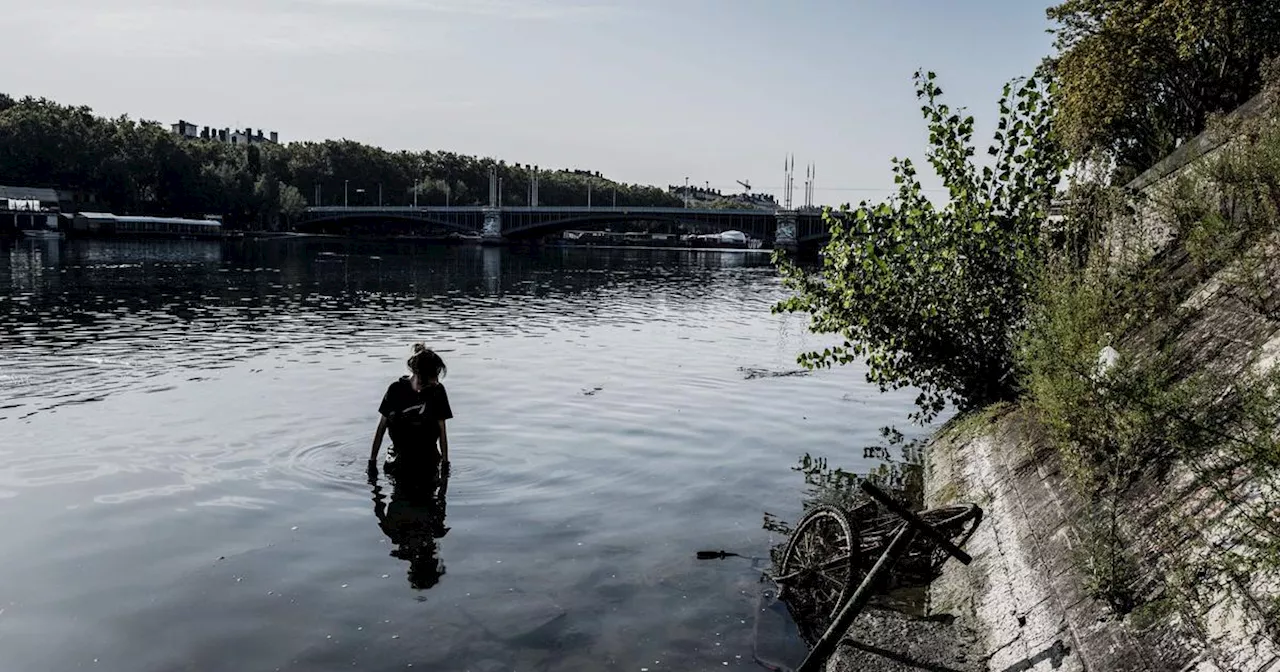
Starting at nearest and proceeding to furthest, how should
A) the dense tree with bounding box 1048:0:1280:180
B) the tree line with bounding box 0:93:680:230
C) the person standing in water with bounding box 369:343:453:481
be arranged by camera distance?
the person standing in water with bounding box 369:343:453:481
the dense tree with bounding box 1048:0:1280:180
the tree line with bounding box 0:93:680:230

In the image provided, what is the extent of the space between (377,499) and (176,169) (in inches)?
5901

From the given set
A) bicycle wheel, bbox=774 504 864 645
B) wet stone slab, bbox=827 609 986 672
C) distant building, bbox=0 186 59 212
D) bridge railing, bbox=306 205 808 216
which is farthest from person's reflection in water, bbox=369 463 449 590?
distant building, bbox=0 186 59 212

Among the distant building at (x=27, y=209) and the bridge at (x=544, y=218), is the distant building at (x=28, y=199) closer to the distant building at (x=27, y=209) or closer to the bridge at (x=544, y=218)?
the distant building at (x=27, y=209)

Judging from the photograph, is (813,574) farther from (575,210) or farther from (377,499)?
(575,210)

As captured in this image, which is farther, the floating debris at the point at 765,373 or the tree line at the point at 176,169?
the tree line at the point at 176,169

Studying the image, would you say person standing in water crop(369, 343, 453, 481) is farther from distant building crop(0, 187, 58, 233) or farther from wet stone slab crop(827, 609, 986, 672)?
distant building crop(0, 187, 58, 233)

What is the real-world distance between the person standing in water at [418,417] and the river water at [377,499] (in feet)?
1.69

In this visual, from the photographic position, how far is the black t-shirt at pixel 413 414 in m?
12.3

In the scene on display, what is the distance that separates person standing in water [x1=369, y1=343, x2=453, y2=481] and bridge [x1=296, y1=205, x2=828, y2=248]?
10743 centimetres

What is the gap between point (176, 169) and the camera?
145750 millimetres

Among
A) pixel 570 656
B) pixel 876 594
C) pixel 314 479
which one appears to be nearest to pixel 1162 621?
pixel 876 594

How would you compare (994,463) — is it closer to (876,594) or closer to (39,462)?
(876,594)

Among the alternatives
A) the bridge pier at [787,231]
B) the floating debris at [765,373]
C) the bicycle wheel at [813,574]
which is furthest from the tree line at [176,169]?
the bicycle wheel at [813,574]

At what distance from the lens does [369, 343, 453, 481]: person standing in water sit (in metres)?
12.1
